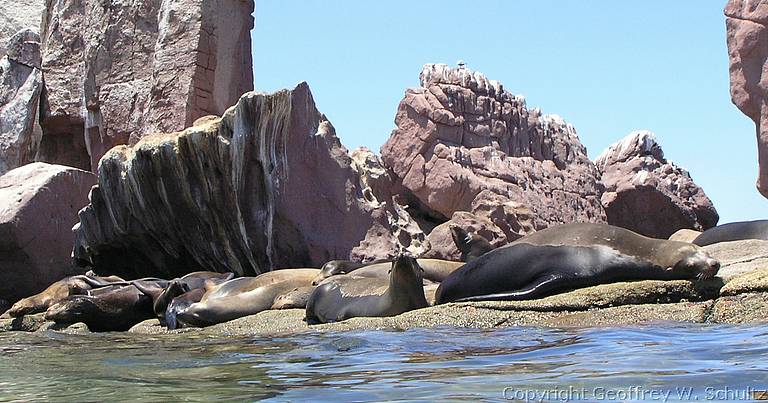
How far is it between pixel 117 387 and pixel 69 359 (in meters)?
1.96

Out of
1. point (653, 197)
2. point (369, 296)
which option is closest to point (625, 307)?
point (369, 296)

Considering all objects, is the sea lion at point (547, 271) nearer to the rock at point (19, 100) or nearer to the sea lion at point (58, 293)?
the sea lion at point (58, 293)

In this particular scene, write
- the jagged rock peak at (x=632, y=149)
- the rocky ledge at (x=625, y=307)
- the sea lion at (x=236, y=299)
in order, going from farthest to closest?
1. the jagged rock peak at (x=632, y=149)
2. the sea lion at (x=236, y=299)
3. the rocky ledge at (x=625, y=307)

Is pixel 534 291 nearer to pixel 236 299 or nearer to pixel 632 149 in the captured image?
pixel 236 299

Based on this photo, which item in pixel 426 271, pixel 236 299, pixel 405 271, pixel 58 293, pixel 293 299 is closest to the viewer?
Result: pixel 405 271

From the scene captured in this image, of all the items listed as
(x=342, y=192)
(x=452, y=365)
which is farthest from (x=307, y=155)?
(x=452, y=365)

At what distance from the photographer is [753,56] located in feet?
36.4

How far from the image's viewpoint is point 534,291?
6695 mm

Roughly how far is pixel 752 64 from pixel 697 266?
5.62 meters

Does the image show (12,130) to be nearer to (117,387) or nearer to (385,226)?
(385,226)

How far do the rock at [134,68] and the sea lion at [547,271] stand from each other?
9245mm

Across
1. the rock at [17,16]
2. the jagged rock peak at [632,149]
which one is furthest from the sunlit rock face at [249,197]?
the rock at [17,16]

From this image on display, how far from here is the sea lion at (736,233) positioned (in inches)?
404

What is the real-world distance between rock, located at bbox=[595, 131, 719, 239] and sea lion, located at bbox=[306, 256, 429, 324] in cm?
998
